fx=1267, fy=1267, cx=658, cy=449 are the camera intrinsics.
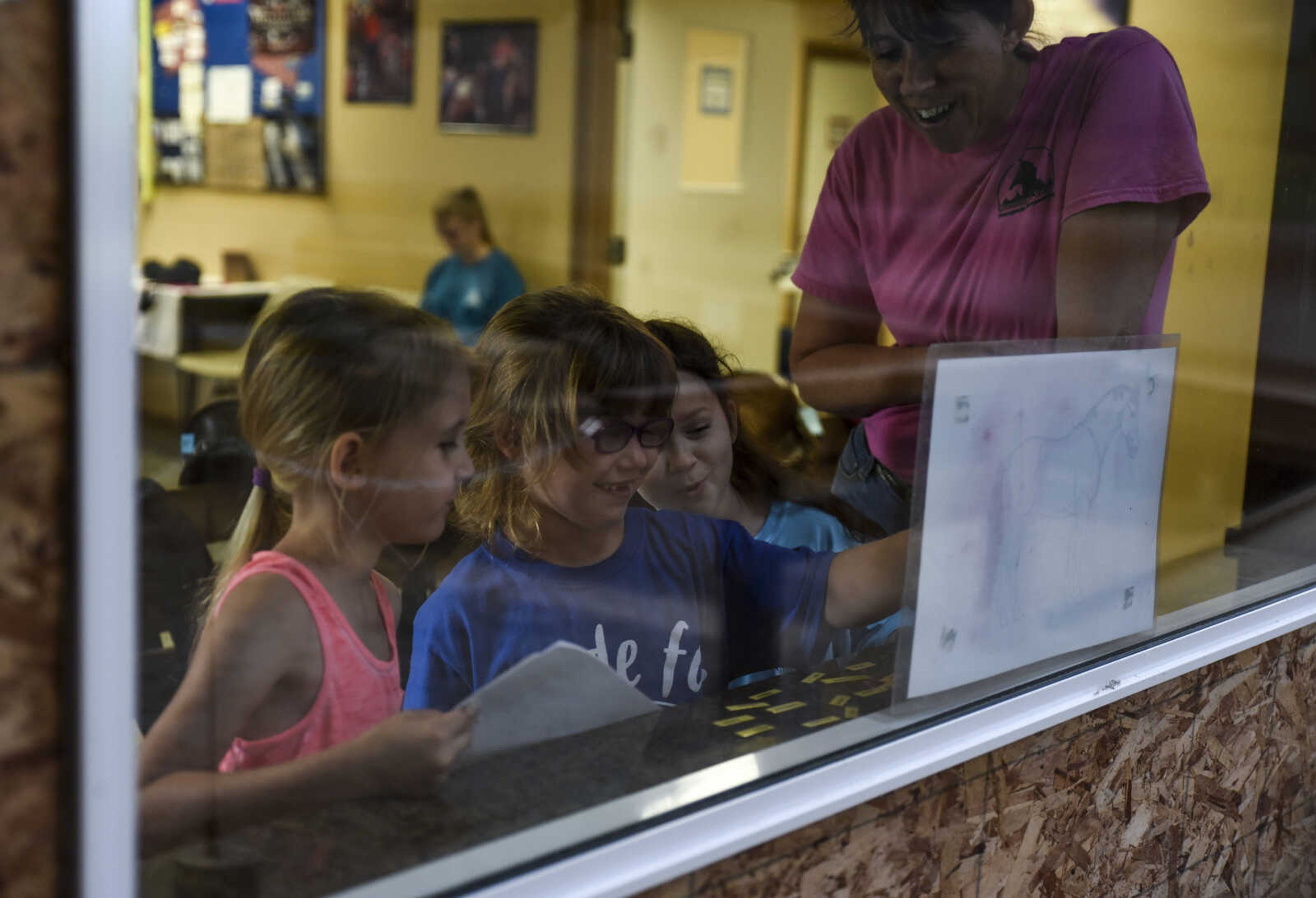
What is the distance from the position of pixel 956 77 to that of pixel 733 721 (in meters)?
0.84

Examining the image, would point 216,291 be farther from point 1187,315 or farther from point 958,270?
point 1187,315

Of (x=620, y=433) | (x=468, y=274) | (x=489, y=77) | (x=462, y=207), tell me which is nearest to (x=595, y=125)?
(x=489, y=77)

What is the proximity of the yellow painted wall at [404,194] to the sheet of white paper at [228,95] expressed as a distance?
4.1 inches

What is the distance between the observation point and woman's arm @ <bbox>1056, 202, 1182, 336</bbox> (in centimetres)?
161

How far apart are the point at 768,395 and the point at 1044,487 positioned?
464mm

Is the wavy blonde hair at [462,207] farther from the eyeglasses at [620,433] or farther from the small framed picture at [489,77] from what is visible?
the eyeglasses at [620,433]

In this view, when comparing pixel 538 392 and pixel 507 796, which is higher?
pixel 538 392

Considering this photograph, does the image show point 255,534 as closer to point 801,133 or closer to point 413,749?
point 413,749

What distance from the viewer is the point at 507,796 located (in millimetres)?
1162

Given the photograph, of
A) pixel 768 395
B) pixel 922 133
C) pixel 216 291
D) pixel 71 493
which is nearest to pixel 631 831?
pixel 71 493

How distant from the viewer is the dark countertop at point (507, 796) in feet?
3.30

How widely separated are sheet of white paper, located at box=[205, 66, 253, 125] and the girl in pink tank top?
1.34 ft

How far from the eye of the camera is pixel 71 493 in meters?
0.81

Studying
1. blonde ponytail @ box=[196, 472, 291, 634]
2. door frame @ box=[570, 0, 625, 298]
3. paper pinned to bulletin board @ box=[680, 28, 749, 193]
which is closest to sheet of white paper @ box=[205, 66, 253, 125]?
blonde ponytail @ box=[196, 472, 291, 634]
